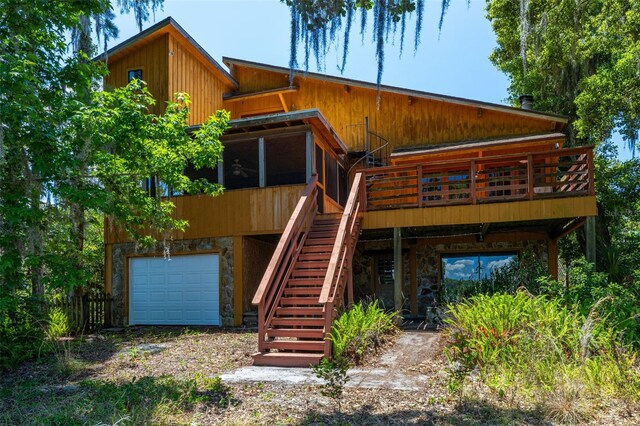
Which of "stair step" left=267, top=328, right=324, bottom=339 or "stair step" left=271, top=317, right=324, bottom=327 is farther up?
"stair step" left=271, top=317, right=324, bottom=327

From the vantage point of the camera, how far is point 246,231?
38.6ft

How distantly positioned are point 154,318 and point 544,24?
1415 centimetres

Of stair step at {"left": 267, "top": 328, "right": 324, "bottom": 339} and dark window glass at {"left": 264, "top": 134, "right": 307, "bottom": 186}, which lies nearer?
stair step at {"left": 267, "top": 328, "right": 324, "bottom": 339}

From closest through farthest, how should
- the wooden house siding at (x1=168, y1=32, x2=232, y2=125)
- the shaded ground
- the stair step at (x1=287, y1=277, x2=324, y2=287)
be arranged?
the shaded ground
the stair step at (x1=287, y1=277, x2=324, y2=287)
the wooden house siding at (x1=168, y1=32, x2=232, y2=125)

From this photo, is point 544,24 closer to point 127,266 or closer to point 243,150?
point 243,150

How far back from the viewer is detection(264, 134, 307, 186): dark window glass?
11.6 meters

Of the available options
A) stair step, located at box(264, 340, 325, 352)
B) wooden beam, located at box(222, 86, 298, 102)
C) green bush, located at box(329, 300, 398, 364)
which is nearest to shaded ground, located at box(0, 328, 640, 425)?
green bush, located at box(329, 300, 398, 364)

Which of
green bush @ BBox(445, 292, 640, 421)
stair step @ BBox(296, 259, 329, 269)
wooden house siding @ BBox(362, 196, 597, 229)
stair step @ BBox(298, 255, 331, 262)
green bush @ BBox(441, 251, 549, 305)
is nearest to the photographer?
green bush @ BBox(445, 292, 640, 421)

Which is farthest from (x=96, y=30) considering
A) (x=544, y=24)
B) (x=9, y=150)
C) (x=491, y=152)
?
(x=544, y=24)

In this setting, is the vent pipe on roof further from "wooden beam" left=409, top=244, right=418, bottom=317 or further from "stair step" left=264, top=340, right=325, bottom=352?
"stair step" left=264, top=340, right=325, bottom=352

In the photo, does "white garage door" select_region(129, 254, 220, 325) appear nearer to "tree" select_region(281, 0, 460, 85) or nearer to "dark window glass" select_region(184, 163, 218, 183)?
"dark window glass" select_region(184, 163, 218, 183)

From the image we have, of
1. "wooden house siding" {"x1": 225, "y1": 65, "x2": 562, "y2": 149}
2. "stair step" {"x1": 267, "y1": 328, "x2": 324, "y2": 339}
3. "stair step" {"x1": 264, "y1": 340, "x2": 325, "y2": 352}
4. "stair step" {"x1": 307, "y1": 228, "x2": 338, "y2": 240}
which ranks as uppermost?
"wooden house siding" {"x1": 225, "y1": 65, "x2": 562, "y2": 149}

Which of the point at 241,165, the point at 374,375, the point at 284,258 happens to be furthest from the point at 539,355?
the point at 241,165

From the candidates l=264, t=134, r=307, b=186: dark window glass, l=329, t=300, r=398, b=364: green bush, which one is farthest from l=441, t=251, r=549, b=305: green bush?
l=264, t=134, r=307, b=186: dark window glass
